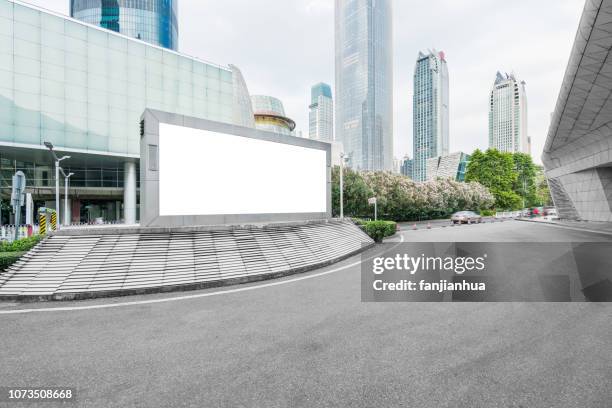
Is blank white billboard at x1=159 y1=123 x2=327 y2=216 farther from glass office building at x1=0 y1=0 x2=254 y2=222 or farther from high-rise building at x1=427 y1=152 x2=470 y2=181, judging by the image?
high-rise building at x1=427 y1=152 x2=470 y2=181

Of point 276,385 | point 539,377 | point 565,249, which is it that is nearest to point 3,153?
point 276,385

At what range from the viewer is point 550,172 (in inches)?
1265

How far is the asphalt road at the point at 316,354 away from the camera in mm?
3240

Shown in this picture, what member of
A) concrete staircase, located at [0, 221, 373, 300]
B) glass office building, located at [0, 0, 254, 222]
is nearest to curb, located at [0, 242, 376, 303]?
concrete staircase, located at [0, 221, 373, 300]

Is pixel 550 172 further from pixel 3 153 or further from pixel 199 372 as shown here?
pixel 3 153

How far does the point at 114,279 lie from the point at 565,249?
18.3m

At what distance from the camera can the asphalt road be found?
3240 mm

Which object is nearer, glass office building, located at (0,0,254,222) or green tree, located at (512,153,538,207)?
glass office building, located at (0,0,254,222)

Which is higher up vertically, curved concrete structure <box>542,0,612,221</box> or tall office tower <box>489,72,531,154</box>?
tall office tower <box>489,72,531,154</box>

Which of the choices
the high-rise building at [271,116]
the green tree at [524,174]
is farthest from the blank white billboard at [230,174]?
the high-rise building at [271,116]

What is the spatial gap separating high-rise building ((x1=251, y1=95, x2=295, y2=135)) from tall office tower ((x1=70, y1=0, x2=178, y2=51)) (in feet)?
117

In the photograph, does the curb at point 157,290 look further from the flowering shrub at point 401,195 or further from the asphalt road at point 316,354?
the flowering shrub at point 401,195

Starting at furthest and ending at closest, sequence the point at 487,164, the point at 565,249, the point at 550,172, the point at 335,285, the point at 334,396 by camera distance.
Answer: the point at 487,164 < the point at 550,172 < the point at 565,249 < the point at 335,285 < the point at 334,396

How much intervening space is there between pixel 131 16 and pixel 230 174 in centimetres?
10877
